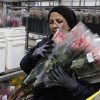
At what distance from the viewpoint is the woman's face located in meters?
1.28

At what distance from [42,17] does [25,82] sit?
10.6 ft

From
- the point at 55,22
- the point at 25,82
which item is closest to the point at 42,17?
the point at 55,22

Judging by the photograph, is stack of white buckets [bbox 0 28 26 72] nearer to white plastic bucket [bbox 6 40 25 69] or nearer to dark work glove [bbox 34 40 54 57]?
white plastic bucket [bbox 6 40 25 69]

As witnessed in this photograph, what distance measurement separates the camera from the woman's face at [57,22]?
50.3 inches

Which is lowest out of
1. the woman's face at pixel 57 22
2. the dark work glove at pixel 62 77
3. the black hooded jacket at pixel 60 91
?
the black hooded jacket at pixel 60 91

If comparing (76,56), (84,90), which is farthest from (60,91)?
(76,56)

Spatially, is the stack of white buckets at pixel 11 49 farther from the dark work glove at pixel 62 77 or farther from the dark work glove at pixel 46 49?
the dark work glove at pixel 62 77

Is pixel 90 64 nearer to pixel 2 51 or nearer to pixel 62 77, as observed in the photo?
pixel 62 77

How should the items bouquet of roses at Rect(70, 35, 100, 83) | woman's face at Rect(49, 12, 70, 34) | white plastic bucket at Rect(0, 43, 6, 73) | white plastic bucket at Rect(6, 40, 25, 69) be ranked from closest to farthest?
1. bouquet of roses at Rect(70, 35, 100, 83)
2. woman's face at Rect(49, 12, 70, 34)
3. white plastic bucket at Rect(0, 43, 6, 73)
4. white plastic bucket at Rect(6, 40, 25, 69)

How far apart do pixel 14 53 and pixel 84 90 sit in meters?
0.98

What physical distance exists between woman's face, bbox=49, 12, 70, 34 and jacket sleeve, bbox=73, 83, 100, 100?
1.54 ft

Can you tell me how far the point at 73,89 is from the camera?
39.2 inches

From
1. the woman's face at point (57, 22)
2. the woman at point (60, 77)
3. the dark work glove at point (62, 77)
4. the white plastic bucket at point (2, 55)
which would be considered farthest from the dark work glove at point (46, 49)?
the white plastic bucket at point (2, 55)

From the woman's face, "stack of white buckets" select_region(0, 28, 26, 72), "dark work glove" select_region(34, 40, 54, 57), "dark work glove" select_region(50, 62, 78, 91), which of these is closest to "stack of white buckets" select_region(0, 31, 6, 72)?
"stack of white buckets" select_region(0, 28, 26, 72)
